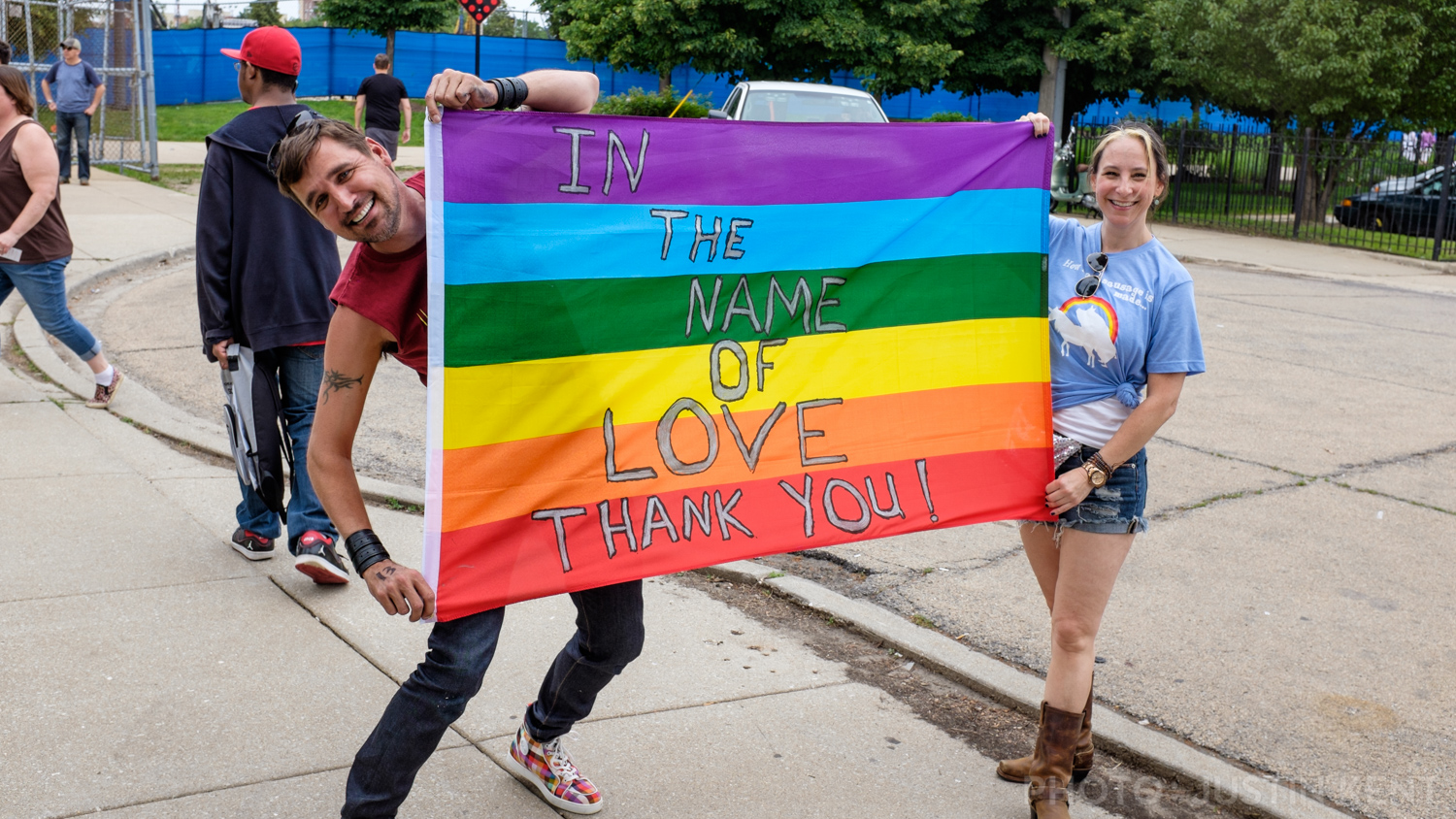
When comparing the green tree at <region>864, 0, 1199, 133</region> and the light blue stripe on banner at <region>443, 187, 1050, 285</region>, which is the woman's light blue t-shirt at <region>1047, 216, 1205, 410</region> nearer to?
the light blue stripe on banner at <region>443, 187, 1050, 285</region>

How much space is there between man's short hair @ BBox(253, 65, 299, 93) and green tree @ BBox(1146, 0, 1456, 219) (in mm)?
18350

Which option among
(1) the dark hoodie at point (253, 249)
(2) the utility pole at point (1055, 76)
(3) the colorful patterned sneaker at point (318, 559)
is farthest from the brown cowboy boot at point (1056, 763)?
(2) the utility pole at point (1055, 76)

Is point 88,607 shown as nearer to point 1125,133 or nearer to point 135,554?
point 135,554

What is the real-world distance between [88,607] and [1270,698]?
160 inches

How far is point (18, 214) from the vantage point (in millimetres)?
6617

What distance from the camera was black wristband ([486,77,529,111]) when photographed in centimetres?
286

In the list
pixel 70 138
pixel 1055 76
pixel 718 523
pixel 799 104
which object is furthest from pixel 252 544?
pixel 1055 76

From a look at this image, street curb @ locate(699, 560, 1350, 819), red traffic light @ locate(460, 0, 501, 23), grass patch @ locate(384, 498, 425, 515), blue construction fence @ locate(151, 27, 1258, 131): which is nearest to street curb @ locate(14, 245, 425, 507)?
grass patch @ locate(384, 498, 425, 515)

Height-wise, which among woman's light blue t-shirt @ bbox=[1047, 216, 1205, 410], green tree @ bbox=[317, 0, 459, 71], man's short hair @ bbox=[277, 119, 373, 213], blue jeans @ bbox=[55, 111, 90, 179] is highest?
green tree @ bbox=[317, 0, 459, 71]

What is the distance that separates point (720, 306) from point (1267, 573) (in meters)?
3.12

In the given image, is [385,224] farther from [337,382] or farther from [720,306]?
[720,306]

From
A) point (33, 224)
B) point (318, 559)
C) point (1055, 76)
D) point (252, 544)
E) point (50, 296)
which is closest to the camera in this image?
point (318, 559)

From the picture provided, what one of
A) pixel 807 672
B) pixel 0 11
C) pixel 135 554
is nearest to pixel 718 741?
pixel 807 672

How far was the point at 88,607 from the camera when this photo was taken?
433cm
